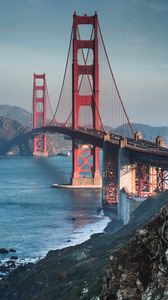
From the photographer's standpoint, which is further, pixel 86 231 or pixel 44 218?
pixel 44 218

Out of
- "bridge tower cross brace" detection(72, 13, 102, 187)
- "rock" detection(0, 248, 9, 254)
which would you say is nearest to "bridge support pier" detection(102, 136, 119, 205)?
"rock" detection(0, 248, 9, 254)

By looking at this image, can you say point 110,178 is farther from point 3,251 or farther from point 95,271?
point 95,271

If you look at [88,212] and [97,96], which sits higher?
[97,96]

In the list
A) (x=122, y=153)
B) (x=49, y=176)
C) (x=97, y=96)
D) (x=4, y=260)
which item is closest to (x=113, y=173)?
(x=122, y=153)

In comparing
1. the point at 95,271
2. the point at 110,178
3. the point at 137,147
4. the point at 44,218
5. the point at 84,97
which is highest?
the point at 84,97

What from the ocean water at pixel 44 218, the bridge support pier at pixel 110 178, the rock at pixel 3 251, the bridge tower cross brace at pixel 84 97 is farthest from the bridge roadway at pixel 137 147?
the rock at pixel 3 251

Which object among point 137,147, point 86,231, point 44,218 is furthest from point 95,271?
point 44,218

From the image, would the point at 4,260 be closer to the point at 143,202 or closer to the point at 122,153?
the point at 143,202
